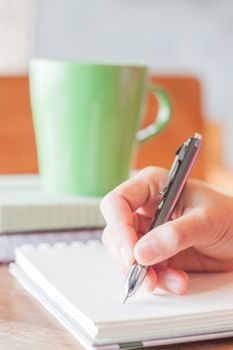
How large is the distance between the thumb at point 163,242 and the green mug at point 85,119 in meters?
0.32

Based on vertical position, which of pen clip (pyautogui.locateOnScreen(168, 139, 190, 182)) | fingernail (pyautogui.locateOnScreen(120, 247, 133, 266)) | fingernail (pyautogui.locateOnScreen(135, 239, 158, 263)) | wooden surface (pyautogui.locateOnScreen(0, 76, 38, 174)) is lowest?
wooden surface (pyautogui.locateOnScreen(0, 76, 38, 174))

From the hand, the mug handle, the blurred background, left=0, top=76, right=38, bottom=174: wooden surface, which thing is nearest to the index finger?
the hand

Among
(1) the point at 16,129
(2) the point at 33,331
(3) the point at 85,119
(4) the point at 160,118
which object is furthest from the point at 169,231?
(1) the point at 16,129

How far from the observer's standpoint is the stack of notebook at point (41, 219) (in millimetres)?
751

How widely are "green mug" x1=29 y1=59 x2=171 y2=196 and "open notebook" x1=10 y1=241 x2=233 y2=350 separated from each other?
0.72 ft

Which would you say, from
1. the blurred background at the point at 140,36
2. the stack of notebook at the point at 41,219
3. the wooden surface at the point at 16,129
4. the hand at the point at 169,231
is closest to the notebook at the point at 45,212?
the stack of notebook at the point at 41,219

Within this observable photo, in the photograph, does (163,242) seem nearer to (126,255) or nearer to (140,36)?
(126,255)

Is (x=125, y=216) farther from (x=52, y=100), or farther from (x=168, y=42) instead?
(x=168, y=42)

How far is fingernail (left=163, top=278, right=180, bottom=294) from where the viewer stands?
570mm

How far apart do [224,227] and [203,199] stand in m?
0.03

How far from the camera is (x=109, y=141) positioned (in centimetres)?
88

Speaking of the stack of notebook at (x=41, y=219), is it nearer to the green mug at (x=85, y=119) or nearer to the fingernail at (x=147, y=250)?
the green mug at (x=85, y=119)

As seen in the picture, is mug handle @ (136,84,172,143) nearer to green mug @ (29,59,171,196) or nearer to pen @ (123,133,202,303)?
green mug @ (29,59,171,196)

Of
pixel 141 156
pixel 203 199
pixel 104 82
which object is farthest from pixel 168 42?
pixel 203 199
